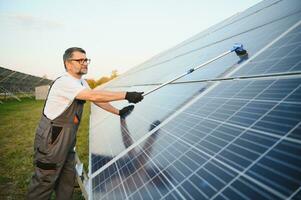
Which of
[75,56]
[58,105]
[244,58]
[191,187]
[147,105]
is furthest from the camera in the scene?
[147,105]

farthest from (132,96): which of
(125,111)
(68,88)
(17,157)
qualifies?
(17,157)

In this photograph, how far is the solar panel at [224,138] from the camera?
5.81 feet

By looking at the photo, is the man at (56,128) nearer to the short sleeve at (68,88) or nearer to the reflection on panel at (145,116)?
the short sleeve at (68,88)

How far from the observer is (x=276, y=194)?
148 cm

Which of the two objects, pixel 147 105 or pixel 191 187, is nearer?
pixel 191 187

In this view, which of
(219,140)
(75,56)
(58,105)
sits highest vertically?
(75,56)

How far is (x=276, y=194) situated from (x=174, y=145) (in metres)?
1.46

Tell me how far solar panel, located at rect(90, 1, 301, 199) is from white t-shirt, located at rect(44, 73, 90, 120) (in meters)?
0.95

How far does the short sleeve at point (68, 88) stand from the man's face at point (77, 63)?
0.30 meters

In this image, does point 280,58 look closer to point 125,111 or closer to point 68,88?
point 68,88

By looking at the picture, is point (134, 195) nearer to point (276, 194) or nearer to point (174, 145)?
point (174, 145)

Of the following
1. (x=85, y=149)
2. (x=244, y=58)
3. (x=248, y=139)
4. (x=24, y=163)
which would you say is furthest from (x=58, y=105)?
(x=85, y=149)

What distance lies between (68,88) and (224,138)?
2.27 m

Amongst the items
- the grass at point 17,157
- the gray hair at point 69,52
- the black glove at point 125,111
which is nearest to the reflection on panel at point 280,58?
the gray hair at point 69,52
